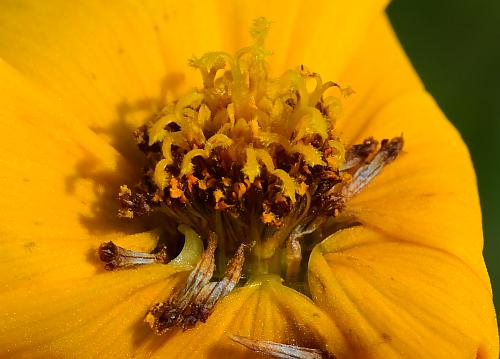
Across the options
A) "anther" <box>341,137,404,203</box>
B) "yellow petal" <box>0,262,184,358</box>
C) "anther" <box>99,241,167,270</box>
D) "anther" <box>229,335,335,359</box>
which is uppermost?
"anther" <box>341,137,404,203</box>

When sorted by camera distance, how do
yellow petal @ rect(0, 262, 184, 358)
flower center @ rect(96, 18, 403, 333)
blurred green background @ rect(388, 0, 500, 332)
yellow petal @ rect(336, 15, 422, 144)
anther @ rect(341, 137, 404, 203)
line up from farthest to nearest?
blurred green background @ rect(388, 0, 500, 332)
yellow petal @ rect(336, 15, 422, 144)
anther @ rect(341, 137, 404, 203)
flower center @ rect(96, 18, 403, 333)
yellow petal @ rect(0, 262, 184, 358)

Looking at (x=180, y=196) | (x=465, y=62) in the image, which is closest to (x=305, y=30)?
(x=180, y=196)

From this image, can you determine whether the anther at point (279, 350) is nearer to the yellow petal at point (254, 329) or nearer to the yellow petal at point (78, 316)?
the yellow petal at point (254, 329)

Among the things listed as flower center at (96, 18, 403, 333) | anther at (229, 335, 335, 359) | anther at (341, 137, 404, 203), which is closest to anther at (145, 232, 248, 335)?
flower center at (96, 18, 403, 333)

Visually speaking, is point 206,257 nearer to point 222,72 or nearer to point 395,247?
point 395,247

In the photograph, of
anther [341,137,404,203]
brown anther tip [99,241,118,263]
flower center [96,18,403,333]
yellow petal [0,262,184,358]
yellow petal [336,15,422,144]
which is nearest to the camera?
yellow petal [0,262,184,358]

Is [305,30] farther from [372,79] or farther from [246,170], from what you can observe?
[246,170]

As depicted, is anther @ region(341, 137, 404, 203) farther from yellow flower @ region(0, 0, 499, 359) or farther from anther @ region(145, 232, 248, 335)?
anther @ region(145, 232, 248, 335)
